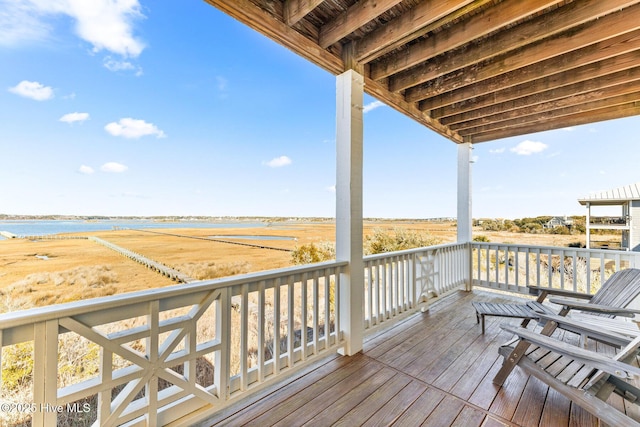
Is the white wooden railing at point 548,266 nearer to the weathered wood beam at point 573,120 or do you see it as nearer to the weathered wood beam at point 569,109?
the weathered wood beam at point 573,120

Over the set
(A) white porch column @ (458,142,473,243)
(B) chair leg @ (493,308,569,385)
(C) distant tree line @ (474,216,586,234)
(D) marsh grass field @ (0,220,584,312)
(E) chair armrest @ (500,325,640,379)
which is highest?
(A) white porch column @ (458,142,473,243)

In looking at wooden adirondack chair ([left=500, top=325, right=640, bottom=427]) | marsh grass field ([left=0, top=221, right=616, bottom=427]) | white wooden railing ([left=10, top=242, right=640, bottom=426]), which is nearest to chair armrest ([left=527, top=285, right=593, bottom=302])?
wooden adirondack chair ([left=500, top=325, right=640, bottom=427])

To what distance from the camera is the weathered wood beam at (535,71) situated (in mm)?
2191

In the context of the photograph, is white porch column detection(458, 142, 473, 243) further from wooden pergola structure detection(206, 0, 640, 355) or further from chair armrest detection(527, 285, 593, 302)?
chair armrest detection(527, 285, 593, 302)

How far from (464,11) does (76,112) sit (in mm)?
3516

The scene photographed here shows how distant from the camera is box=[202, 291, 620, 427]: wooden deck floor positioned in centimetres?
162

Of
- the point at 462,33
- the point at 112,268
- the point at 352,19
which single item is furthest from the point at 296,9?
the point at 112,268

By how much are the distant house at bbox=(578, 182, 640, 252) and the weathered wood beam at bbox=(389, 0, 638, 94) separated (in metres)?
4.03

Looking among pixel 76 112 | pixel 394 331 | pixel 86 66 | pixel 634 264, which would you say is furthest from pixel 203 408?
pixel 634 264

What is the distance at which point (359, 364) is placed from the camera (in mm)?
2270

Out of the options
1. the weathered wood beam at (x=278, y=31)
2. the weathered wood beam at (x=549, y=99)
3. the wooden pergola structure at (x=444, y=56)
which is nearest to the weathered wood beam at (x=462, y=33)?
the wooden pergola structure at (x=444, y=56)

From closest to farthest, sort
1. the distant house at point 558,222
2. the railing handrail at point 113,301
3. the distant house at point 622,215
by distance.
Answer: the railing handrail at point 113,301 < the distant house at point 622,215 < the distant house at point 558,222

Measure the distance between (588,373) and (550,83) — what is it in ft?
9.42

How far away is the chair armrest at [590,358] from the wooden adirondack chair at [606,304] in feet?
0.61
